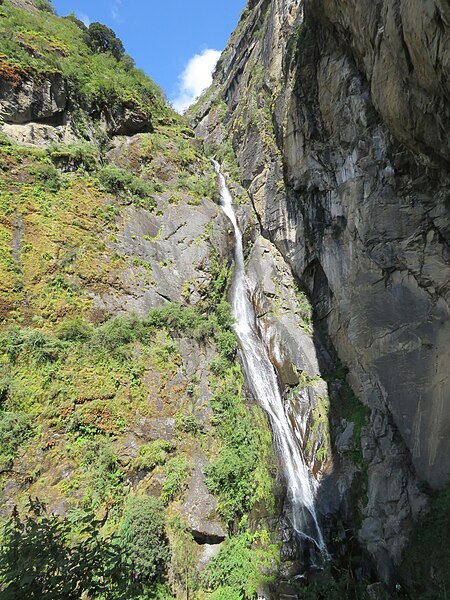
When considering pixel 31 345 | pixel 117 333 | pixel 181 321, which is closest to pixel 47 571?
pixel 31 345

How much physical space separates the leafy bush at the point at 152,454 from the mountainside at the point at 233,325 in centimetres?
6

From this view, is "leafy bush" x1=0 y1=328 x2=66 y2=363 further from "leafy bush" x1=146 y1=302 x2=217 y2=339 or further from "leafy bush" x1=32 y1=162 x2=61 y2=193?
"leafy bush" x1=32 y1=162 x2=61 y2=193

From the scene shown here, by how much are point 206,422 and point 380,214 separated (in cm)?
931

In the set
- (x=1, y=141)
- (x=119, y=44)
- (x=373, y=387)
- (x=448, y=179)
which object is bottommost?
(x=373, y=387)

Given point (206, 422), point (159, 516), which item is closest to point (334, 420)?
point (206, 422)

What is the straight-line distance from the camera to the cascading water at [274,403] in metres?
10.9

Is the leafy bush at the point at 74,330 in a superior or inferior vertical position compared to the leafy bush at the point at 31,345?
superior

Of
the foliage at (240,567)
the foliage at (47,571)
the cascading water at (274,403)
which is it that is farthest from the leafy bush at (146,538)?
the foliage at (47,571)

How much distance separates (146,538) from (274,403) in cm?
696

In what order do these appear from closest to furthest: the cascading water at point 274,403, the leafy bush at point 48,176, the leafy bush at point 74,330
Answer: the cascading water at point 274,403 < the leafy bush at point 74,330 < the leafy bush at point 48,176

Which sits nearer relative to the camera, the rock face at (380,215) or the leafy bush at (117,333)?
the rock face at (380,215)

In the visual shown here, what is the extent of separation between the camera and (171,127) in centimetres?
2259

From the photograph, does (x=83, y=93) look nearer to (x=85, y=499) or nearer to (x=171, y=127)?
(x=171, y=127)

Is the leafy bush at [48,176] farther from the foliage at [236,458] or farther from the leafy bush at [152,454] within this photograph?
the leafy bush at [152,454]
